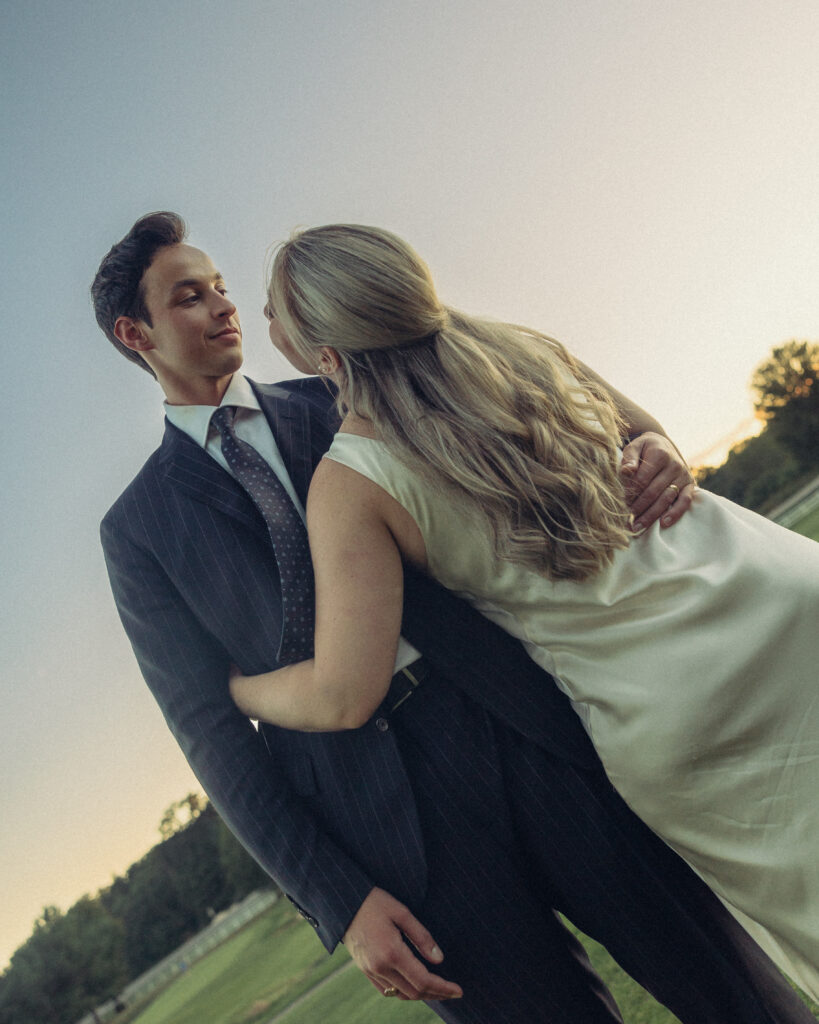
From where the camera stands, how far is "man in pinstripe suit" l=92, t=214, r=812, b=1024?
1.66 metres

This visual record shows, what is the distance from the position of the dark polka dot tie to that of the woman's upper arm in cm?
27

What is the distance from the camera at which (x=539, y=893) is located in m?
1.75

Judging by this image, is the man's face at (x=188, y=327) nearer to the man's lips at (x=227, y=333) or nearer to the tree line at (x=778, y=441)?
the man's lips at (x=227, y=333)

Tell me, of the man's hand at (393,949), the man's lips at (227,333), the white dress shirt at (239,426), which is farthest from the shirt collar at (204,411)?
the man's hand at (393,949)

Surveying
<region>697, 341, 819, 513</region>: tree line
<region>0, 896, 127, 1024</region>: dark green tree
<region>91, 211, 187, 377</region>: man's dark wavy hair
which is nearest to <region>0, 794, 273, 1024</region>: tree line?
<region>0, 896, 127, 1024</region>: dark green tree

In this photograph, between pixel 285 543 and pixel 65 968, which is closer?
pixel 285 543

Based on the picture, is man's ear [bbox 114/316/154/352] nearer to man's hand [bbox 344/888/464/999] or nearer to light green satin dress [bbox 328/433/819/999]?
light green satin dress [bbox 328/433/819/999]

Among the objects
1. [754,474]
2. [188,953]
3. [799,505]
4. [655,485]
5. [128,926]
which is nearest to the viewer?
[655,485]

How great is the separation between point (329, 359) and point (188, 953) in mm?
35440

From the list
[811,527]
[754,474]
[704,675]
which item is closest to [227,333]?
[704,675]

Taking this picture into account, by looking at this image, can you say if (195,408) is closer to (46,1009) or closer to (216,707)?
(216,707)

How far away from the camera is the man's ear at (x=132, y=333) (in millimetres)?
2215

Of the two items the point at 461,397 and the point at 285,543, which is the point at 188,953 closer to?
the point at 285,543

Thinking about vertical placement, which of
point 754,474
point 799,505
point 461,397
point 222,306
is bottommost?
point 799,505
